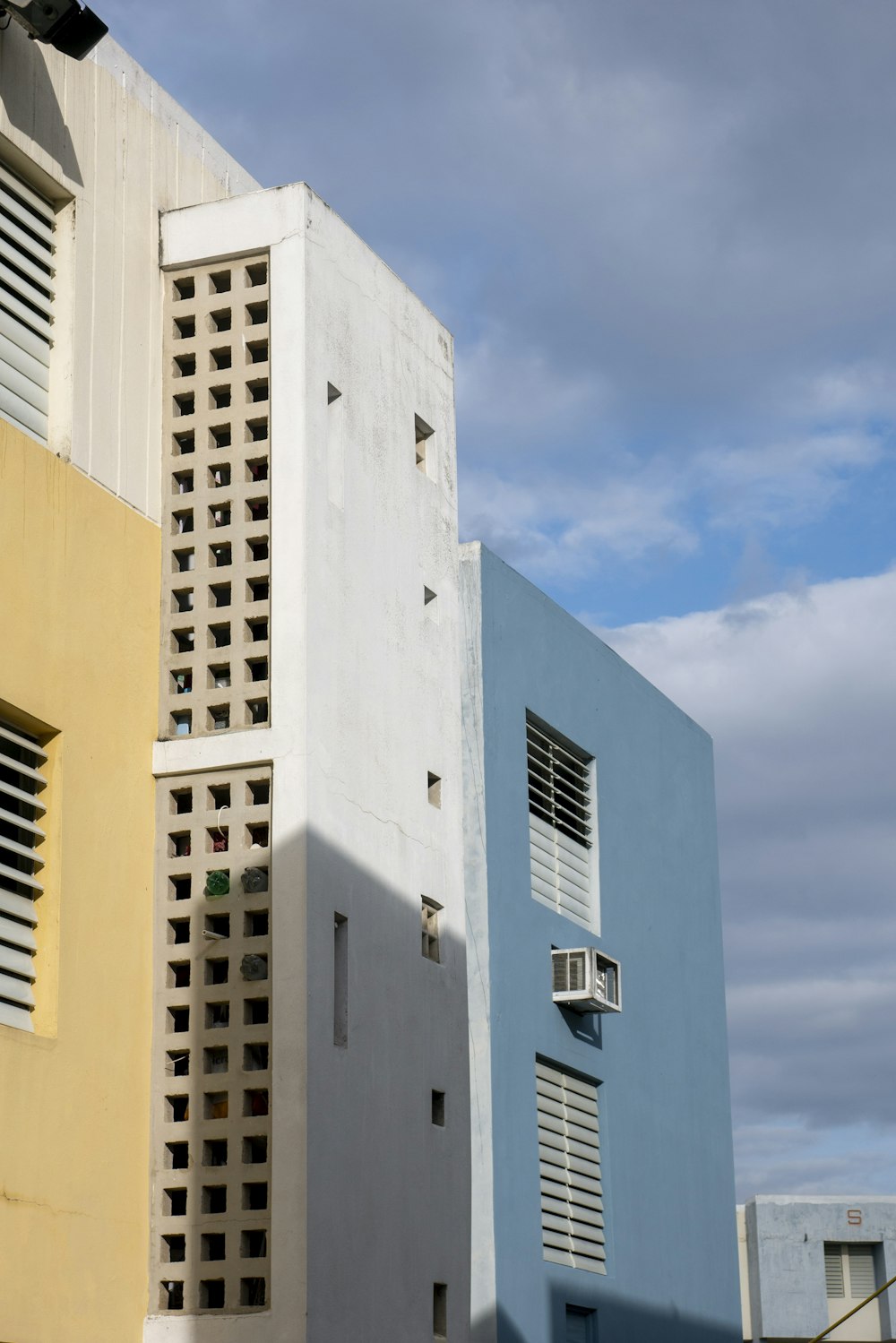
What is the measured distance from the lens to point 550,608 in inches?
813

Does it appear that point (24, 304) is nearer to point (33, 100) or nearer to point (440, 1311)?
point (33, 100)

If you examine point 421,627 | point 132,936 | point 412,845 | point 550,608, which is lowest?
point 132,936

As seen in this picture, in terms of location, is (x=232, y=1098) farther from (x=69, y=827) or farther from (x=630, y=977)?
(x=630, y=977)

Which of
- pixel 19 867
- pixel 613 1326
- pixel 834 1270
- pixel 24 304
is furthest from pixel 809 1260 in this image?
pixel 24 304

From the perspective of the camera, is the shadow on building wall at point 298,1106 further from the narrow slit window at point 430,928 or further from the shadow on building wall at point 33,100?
the shadow on building wall at point 33,100

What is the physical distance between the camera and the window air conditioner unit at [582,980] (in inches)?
754

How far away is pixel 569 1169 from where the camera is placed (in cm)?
1906

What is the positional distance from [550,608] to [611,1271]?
6.50m

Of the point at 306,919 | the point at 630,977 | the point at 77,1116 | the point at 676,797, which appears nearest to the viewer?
the point at 77,1116

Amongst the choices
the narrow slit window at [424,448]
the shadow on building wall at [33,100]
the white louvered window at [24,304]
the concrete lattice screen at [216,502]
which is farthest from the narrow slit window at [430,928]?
the shadow on building wall at [33,100]

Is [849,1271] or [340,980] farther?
[849,1271]

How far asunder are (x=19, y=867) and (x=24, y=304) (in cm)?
361

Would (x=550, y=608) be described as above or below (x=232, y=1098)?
above

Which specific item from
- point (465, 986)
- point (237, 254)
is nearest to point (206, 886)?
point (465, 986)
